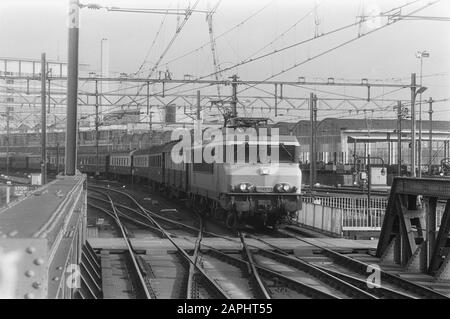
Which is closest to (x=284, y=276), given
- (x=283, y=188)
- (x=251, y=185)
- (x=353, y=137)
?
(x=251, y=185)

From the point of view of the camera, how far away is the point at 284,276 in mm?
11586

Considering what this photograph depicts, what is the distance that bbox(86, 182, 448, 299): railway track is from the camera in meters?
10.3

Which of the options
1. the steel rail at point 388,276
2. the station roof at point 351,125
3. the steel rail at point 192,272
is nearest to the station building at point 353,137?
the station roof at point 351,125

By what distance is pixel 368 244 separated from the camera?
16719mm

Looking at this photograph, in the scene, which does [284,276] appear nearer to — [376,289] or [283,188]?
[376,289]

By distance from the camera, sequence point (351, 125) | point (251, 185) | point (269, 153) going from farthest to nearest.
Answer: point (351, 125) → point (269, 153) → point (251, 185)

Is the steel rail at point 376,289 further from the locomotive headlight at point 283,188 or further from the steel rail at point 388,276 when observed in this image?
the locomotive headlight at point 283,188

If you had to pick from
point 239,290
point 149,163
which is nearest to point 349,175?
point 149,163

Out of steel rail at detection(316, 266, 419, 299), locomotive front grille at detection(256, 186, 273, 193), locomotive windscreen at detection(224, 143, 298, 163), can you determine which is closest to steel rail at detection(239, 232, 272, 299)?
steel rail at detection(316, 266, 419, 299)

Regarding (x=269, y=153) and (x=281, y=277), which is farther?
(x=269, y=153)

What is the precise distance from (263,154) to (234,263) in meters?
5.64

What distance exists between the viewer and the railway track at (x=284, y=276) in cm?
1027

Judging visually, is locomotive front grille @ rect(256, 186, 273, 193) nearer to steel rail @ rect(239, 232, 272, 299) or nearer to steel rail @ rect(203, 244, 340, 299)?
steel rail @ rect(239, 232, 272, 299)
